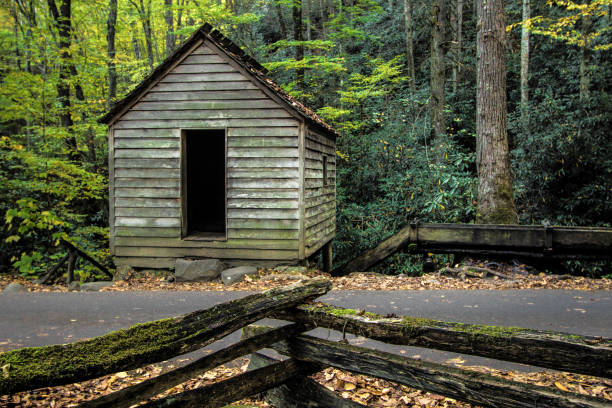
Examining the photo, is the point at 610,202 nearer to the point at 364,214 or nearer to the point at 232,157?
the point at 364,214

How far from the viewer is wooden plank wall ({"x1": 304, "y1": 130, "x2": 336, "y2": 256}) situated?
10641 millimetres

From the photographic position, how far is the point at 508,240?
30.3 feet

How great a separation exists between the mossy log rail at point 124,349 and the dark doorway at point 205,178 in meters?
12.3

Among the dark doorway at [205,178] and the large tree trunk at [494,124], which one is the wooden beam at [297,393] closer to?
the large tree trunk at [494,124]

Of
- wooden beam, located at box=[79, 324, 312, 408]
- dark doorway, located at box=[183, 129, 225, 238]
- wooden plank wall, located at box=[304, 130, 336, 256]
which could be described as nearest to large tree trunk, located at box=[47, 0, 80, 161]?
dark doorway, located at box=[183, 129, 225, 238]

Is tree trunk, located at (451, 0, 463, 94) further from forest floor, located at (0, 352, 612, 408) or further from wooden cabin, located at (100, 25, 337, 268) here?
forest floor, located at (0, 352, 612, 408)

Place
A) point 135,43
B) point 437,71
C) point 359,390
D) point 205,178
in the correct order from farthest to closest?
point 135,43 < point 437,71 < point 205,178 < point 359,390

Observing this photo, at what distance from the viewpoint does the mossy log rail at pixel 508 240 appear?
8.70m

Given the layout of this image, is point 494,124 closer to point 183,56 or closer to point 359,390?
point 183,56

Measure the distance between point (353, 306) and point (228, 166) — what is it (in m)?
4.94

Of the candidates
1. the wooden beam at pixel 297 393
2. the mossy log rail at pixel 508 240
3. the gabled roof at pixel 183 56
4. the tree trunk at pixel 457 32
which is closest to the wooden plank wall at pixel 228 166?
the gabled roof at pixel 183 56

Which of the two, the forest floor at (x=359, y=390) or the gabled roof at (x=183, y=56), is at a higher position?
the gabled roof at (x=183, y=56)

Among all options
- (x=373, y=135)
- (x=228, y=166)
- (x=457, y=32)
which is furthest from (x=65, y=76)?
(x=457, y=32)

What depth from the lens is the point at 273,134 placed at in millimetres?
10148
